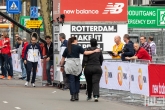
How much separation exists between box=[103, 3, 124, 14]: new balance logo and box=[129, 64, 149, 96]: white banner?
4502mm

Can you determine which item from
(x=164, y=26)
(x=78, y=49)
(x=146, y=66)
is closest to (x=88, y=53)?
(x=78, y=49)

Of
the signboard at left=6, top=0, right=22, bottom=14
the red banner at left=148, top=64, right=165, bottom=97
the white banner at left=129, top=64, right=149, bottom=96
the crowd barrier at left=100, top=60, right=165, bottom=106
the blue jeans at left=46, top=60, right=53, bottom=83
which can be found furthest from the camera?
the signboard at left=6, top=0, right=22, bottom=14

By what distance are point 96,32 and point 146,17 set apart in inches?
467

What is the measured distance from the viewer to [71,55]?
18484 mm

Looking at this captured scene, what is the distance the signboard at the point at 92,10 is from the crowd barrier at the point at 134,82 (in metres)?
2.34

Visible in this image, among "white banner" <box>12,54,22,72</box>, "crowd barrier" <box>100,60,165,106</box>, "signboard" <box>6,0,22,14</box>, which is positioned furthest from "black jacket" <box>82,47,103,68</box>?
"white banner" <box>12,54,22,72</box>

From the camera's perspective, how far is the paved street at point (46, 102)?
16.4 meters

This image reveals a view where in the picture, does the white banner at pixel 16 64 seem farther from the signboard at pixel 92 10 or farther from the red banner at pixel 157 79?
the red banner at pixel 157 79

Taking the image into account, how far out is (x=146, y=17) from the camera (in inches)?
1344

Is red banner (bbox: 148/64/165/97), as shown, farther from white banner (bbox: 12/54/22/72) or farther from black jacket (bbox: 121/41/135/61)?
white banner (bbox: 12/54/22/72)

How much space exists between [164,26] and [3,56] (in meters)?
10.1

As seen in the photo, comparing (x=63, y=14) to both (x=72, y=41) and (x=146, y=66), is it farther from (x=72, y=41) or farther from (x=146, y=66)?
(x=146, y=66)

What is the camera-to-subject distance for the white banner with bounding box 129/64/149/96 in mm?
17328

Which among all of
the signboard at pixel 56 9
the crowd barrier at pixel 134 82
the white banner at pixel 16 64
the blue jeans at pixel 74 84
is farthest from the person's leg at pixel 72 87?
the white banner at pixel 16 64
